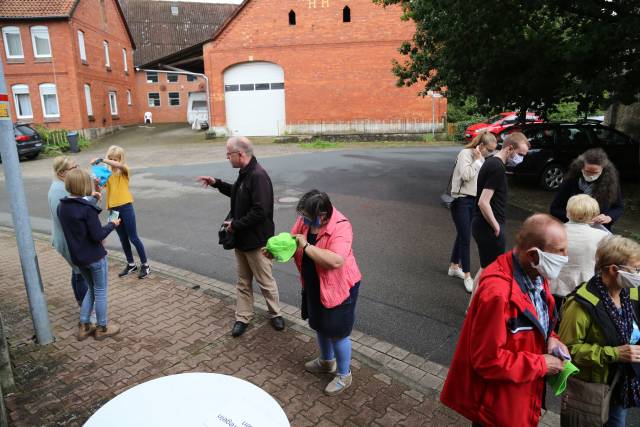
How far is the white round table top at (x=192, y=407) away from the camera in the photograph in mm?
2090

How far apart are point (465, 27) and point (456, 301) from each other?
8.69 m

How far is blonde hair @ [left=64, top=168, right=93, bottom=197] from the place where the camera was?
4289mm

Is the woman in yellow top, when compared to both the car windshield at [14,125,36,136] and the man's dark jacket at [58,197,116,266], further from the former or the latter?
the car windshield at [14,125,36,136]

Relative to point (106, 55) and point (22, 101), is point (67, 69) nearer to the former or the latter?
point (22, 101)

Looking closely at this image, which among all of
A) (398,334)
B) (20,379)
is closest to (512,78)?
(398,334)

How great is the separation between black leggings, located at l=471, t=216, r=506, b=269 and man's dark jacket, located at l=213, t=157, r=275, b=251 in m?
2.17

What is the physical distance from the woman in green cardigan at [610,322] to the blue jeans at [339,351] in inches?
61.8

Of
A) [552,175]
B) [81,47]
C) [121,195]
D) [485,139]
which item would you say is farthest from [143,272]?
[81,47]

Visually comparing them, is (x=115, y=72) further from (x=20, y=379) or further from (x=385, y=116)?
(x=20, y=379)

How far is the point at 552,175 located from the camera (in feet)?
40.0

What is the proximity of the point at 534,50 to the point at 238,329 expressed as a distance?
34.0 ft

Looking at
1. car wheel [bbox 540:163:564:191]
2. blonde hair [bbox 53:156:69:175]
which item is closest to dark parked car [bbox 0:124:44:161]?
blonde hair [bbox 53:156:69:175]

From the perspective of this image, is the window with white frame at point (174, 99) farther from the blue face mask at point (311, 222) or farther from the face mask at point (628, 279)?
the face mask at point (628, 279)

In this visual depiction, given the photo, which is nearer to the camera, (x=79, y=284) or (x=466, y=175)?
(x=79, y=284)
